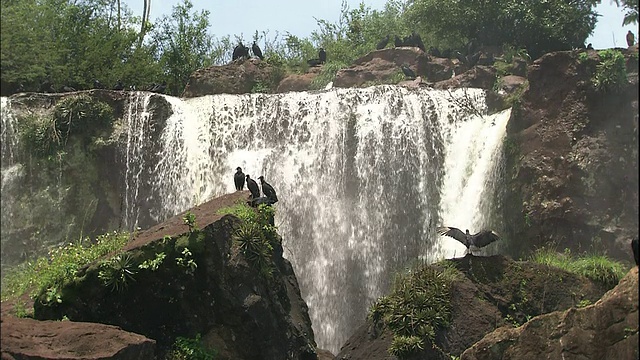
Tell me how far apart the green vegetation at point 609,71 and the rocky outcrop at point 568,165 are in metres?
0.17

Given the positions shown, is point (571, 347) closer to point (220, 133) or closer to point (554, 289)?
point (554, 289)

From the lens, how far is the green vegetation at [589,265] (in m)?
15.6

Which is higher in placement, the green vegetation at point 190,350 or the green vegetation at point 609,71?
the green vegetation at point 609,71

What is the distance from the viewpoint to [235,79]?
27.6m

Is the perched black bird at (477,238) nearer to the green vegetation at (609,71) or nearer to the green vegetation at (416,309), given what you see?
the green vegetation at (416,309)

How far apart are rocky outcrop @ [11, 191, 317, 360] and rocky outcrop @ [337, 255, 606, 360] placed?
2.02 m

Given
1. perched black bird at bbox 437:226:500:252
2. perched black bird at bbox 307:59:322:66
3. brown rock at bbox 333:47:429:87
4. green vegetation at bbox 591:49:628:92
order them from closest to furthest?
perched black bird at bbox 437:226:500:252 < green vegetation at bbox 591:49:628:92 < brown rock at bbox 333:47:429:87 < perched black bird at bbox 307:59:322:66

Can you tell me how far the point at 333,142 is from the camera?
2178 cm

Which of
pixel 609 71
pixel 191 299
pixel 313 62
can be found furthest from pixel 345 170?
pixel 313 62

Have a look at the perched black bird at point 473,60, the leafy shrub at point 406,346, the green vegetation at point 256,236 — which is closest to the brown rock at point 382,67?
the perched black bird at point 473,60

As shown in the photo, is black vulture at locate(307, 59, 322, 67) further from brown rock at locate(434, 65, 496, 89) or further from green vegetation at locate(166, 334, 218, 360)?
green vegetation at locate(166, 334, 218, 360)

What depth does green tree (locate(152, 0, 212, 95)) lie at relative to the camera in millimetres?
31672

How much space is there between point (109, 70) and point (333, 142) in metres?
8.81

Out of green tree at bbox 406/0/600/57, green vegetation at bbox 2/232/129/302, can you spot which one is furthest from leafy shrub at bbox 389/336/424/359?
green tree at bbox 406/0/600/57
